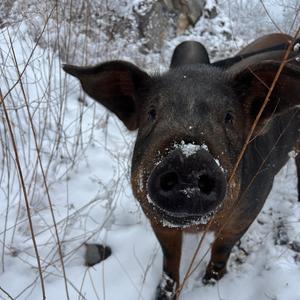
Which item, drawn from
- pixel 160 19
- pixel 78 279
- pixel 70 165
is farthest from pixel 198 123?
pixel 160 19

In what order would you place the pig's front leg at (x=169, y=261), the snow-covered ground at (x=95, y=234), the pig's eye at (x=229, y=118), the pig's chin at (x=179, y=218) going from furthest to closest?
the snow-covered ground at (x=95, y=234), the pig's front leg at (x=169, y=261), the pig's eye at (x=229, y=118), the pig's chin at (x=179, y=218)

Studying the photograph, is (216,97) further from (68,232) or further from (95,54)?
(95,54)

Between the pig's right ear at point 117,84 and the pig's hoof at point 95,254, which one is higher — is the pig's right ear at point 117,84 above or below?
above

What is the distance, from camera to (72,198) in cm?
359

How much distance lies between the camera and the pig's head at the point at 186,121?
160 centimetres

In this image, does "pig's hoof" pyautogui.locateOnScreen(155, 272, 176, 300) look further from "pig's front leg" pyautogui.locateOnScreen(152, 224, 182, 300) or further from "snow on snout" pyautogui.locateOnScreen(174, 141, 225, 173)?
"snow on snout" pyautogui.locateOnScreen(174, 141, 225, 173)

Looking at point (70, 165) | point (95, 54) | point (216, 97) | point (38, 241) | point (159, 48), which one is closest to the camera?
point (216, 97)

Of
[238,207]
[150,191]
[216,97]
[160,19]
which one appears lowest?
[238,207]

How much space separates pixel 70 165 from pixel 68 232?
91cm

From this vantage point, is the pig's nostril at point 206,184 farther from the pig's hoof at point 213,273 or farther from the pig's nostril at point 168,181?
the pig's hoof at point 213,273

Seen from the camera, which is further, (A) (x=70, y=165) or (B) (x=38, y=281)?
(A) (x=70, y=165)

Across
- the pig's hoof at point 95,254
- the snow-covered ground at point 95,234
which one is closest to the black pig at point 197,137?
the snow-covered ground at point 95,234

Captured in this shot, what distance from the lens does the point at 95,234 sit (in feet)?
10.4

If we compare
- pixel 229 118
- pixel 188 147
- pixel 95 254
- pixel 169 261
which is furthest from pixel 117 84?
pixel 95 254
